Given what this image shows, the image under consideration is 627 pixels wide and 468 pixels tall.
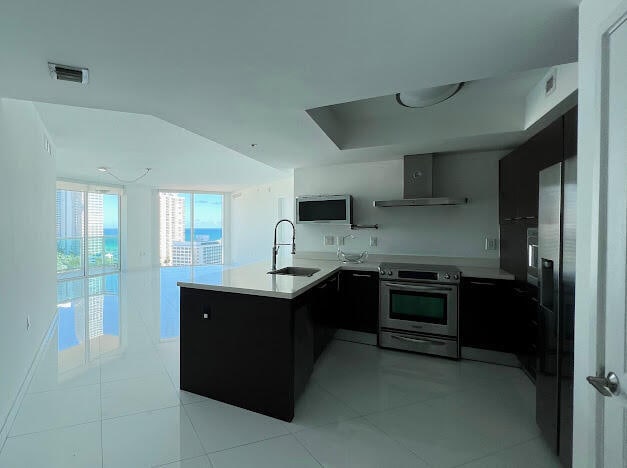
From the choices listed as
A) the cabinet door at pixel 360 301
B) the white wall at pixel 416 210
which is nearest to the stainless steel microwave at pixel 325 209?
the white wall at pixel 416 210

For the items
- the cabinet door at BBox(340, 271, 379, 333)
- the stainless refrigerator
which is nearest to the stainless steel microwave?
the cabinet door at BBox(340, 271, 379, 333)

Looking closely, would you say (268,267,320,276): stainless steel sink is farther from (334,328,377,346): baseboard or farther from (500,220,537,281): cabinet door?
(500,220,537,281): cabinet door

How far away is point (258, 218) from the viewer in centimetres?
905

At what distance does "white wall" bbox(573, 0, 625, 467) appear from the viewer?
0.95 metres

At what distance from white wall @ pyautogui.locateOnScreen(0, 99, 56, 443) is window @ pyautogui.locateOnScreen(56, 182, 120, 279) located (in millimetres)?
4221

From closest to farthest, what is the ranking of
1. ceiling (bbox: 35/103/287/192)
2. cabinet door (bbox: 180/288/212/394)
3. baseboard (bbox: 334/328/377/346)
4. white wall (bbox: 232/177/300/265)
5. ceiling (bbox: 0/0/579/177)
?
ceiling (bbox: 0/0/579/177) → cabinet door (bbox: 180/288/212/394) → ceiling (bbox: 35/103/287/192) → baseboard (bbox: 334/328/377/346) → white wall (bbox: 232/177/300/265)

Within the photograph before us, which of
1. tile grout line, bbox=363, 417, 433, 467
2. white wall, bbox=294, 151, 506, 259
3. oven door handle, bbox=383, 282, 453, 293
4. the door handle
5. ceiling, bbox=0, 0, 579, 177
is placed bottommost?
tile grout line, bbox=363, 417, 433, 467

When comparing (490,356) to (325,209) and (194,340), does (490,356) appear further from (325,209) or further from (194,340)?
(194,340)

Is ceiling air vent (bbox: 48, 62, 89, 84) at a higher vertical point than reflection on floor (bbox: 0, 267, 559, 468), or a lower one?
higher

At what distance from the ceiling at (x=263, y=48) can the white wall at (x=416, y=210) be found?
1.97 m

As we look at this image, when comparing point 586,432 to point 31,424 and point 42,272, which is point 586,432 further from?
point 42,272

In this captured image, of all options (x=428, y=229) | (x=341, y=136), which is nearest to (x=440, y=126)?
(x=341, y=136)

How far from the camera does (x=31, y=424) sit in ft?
6.50

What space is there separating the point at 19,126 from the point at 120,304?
3.45 m
